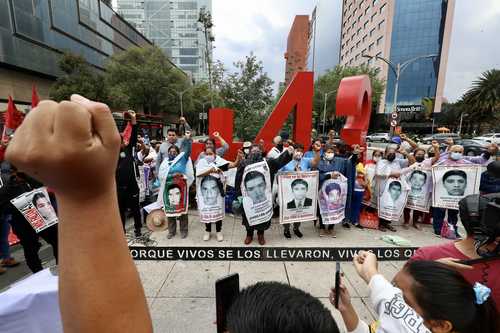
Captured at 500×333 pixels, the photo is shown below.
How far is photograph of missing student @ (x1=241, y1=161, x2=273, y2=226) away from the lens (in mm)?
4277

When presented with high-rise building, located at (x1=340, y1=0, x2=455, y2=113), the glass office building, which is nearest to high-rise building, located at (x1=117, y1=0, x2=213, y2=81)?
the glass office building

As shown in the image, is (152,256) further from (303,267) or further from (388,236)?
(388,236)

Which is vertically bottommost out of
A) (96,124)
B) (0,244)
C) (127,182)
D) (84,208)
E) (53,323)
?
(0,244)

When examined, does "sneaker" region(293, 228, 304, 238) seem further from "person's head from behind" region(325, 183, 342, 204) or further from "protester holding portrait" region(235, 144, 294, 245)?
"person's head from behind" region(325, 183, 342, 204)

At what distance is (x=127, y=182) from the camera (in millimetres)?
4203

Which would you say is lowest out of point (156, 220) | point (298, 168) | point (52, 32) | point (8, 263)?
point (8, 263)

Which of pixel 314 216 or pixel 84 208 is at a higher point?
pixel 84 208

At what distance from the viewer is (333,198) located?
4656 mm

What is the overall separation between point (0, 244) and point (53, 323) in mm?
3447

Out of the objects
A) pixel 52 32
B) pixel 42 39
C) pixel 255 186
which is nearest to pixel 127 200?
pixel 255 186

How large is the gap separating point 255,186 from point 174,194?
152cm

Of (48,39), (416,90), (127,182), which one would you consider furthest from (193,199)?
(416,90)

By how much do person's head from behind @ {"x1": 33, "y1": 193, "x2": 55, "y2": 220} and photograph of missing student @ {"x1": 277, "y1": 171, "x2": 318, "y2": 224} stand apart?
11.3 ft

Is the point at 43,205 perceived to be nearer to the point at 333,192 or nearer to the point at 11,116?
the point at 11,116
